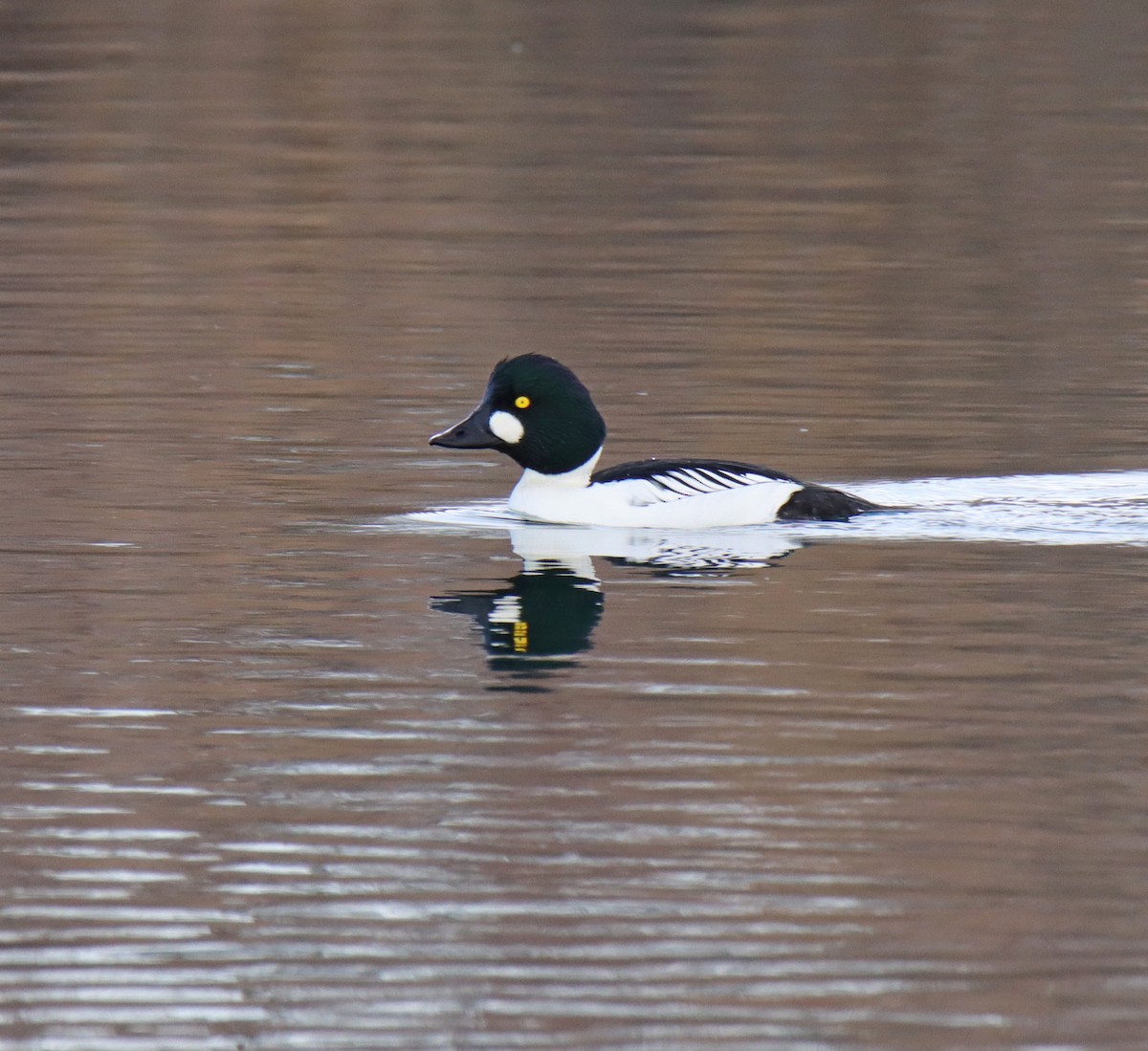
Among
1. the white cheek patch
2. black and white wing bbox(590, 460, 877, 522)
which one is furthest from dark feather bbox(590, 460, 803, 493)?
the white cheek patch

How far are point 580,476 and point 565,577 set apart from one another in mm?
1269

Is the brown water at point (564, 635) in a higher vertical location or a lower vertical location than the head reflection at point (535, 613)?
higher

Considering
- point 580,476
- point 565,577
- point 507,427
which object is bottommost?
point 565,577

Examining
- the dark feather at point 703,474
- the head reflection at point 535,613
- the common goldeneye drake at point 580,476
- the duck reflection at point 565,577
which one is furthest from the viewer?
the common goldeneye drake at point 580,476

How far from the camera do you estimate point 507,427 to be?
415 inches

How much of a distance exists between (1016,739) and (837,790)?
0.78 metres

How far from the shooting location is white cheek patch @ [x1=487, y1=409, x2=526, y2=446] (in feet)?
34.6

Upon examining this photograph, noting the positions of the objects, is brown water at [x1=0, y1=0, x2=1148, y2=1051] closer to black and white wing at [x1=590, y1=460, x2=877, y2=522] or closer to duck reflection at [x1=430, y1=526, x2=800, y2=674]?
duck reflection at [x1=430, y1=526, x2=800, y2=674]

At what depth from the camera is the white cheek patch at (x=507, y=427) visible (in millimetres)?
10531

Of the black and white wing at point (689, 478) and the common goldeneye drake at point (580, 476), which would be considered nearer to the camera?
the black and white wing at point (689, 478)

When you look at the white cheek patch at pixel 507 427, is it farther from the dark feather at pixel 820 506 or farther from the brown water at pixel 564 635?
the dark feather at pixel 820 506

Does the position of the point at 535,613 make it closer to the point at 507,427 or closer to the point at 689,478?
the point at 689,478

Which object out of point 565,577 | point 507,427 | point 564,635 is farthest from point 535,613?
point 507,427

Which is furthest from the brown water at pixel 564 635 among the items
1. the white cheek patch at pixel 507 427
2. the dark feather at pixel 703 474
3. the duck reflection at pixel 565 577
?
the white cheek patch at pixel 507 427
